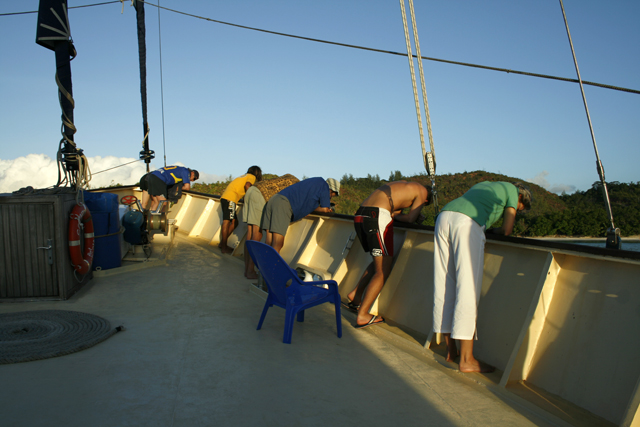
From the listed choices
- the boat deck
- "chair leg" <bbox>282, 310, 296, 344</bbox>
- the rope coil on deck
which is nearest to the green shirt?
the boat deck

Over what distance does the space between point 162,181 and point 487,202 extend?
23.6ft

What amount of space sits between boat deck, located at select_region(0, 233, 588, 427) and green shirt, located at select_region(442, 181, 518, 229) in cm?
109

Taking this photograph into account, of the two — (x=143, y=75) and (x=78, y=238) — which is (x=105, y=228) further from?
(x=143, y=75)

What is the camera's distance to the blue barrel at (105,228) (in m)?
5.60

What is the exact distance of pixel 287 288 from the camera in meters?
3.44

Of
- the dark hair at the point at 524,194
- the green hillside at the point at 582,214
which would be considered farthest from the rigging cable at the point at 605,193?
the dark hair at the point at 524,194

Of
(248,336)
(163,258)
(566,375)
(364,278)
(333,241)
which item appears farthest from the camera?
(163,258)

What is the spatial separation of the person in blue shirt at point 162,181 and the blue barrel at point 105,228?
294 centimetres

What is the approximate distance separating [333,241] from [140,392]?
3292 mm

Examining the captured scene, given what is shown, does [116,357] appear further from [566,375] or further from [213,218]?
[213,218]

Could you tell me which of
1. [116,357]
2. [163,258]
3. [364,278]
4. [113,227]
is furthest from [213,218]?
[116,357]

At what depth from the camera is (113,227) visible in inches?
229

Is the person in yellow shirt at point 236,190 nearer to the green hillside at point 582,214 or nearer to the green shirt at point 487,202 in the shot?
the green hillside at point 582,214

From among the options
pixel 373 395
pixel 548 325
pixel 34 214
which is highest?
pixel 34 214
